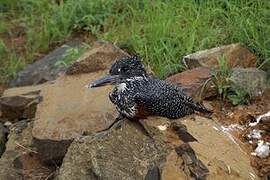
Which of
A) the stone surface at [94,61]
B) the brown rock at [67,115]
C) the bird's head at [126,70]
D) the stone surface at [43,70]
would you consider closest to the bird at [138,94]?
the bird's head at [126,70]

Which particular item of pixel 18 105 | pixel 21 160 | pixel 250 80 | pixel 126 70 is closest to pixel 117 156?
pixel 126 70

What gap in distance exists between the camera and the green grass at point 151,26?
16.1 ft

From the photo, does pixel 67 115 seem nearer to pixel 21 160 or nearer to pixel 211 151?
pixel 21 160

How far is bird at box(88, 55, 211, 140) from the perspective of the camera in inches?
138

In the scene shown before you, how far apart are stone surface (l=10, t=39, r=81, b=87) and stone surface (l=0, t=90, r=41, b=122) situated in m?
0.52

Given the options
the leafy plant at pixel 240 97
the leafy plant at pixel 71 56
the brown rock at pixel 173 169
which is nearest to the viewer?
the brown rock at pixel 173 169

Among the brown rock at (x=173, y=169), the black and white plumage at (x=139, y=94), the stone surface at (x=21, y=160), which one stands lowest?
the stone surface at (x=21, y=160)

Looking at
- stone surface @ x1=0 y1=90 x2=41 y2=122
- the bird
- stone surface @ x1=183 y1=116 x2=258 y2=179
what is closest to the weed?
stone surface @ x1=183 y1=116 x2=258 y2=179

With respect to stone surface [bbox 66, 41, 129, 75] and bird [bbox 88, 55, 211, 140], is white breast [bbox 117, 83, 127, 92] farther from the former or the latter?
stone surface [bbox 66, 41, 129, 75]

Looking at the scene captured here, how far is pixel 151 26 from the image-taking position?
526cm

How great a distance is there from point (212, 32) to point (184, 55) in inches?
13.9

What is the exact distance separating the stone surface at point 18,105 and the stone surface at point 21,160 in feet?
1.10

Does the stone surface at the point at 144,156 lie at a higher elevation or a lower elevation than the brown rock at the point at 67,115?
higher

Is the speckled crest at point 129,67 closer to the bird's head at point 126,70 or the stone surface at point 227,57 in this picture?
the bird's head at point 126,70
